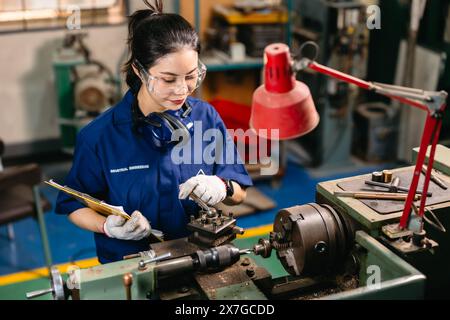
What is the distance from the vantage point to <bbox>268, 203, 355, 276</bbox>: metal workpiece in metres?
1.50

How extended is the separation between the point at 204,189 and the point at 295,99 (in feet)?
1.61

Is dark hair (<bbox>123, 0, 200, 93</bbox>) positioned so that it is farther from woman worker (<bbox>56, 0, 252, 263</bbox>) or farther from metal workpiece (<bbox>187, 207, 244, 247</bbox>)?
metal workpiece (<bbox>187, 207, 244, 247</bbox>)

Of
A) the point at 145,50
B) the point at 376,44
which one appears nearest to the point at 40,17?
the point at 376,44

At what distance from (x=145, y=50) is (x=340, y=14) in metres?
2.55

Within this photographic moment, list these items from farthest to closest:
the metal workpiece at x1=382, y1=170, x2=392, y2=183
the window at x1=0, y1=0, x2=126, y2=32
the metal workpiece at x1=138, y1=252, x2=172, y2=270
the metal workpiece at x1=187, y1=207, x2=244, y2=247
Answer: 1. the window at x1=0, y1=0, x2=126, y2=32
2. the metal workpiece at x1=382, y1=170, x2=392, y2=183
3. the metal workpiece at x1=187, y1=207, x2=244, y2=247
4. the metal workpiece at x1=138, y1=252, x2=172, y2=270

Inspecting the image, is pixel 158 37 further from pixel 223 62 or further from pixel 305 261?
pixel 223 62

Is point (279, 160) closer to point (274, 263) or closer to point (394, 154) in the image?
point (394, 154)

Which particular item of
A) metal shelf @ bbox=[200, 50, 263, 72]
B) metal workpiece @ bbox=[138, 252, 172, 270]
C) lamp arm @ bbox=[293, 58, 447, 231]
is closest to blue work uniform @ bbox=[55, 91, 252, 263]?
metal workpiece @ bbox=[138, 252, 172, 270]

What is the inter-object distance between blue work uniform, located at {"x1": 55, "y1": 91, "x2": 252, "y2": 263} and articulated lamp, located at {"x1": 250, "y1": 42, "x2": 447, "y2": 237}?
510mm

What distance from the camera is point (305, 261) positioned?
1.50 m

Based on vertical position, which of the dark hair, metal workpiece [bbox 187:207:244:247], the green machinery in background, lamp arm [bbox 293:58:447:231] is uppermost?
the dark hair

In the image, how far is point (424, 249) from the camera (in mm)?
1425

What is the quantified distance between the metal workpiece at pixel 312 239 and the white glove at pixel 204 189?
0.78 feet

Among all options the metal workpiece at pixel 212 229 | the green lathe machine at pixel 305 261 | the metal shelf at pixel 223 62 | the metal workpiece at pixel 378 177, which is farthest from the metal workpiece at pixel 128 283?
the metal shelf at pixel 223 62
